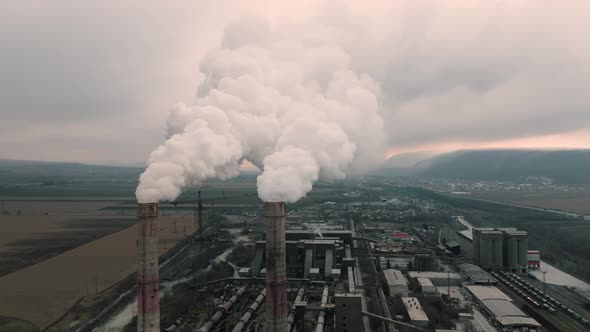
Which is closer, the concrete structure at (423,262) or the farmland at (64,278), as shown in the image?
the farmland at (64,278)

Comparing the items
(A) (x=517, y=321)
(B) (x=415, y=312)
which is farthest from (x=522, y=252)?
(B) (x=415, y=312)

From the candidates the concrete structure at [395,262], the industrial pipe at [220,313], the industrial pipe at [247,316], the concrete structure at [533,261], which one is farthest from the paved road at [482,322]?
the concrete structure at [533,261]

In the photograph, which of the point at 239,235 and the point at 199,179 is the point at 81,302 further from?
the point at 239,235

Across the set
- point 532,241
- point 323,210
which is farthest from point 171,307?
point 323,210

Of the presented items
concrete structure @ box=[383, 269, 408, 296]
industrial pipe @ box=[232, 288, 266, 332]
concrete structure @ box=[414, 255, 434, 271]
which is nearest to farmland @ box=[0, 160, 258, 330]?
industrial pipe @ box=[232, 288, 266, 332]

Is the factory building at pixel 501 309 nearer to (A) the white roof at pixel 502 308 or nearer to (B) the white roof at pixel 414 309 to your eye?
(A) the white roof at pixel 502 308

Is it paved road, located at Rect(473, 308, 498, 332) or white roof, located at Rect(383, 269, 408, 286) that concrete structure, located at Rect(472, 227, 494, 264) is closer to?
white roof, located at Rect(383, 269, 408, 286)

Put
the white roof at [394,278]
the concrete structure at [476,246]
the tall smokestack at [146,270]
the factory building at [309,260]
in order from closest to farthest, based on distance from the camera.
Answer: the tall smokestack at [146,270]
the white roof at [394,278]
the factory building at [309,260]
the concrete structure at [476,246]
